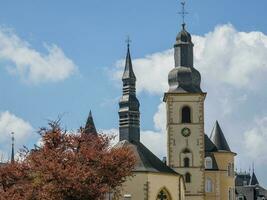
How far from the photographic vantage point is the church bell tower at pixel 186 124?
90.8 meters

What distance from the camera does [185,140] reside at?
9162cm

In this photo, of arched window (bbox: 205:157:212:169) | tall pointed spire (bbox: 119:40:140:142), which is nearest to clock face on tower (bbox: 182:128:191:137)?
arched window (bbox: 205:157:212:169)

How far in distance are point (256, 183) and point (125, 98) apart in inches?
2633

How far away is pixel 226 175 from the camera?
3826 inches

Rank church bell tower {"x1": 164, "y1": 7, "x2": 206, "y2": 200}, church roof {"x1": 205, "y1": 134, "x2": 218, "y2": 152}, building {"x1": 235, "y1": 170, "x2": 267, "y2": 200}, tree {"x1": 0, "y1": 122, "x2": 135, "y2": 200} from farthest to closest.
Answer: building {"x1": 235, "y1": 170, "x2": 267, "y2": 200}, church roof {"x1": 205, "y1": 134, "x2": 218, "y2": 152}, church bell tower {"x1": 164, "y1": 7, "x2": 206, "y2": 200}, tree {"x1": 0, "y1": 122, "x2": 135, "y2": 200}

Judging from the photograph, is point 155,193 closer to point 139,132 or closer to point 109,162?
point 139,132

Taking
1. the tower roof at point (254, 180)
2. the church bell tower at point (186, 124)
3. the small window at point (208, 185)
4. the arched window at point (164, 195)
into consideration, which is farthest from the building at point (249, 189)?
the arched window at point (164, 195)

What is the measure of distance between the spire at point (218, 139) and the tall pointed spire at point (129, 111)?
60.3ft

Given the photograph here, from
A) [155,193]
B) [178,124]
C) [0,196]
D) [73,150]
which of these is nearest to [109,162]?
[73,150]

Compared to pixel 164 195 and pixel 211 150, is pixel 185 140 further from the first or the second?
pixel 164 195

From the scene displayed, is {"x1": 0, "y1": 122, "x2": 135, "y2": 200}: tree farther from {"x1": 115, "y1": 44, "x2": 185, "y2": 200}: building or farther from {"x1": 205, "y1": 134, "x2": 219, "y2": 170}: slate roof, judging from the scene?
{"x1": 205, "y1": 134, "x2": 219, "y2": 170}: slate roof

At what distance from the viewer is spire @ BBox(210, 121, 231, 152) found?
99062 millimetres

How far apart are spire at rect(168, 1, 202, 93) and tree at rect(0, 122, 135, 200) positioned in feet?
91.6

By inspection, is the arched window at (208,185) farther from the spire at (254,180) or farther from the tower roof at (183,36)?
the spire at (254,180)
